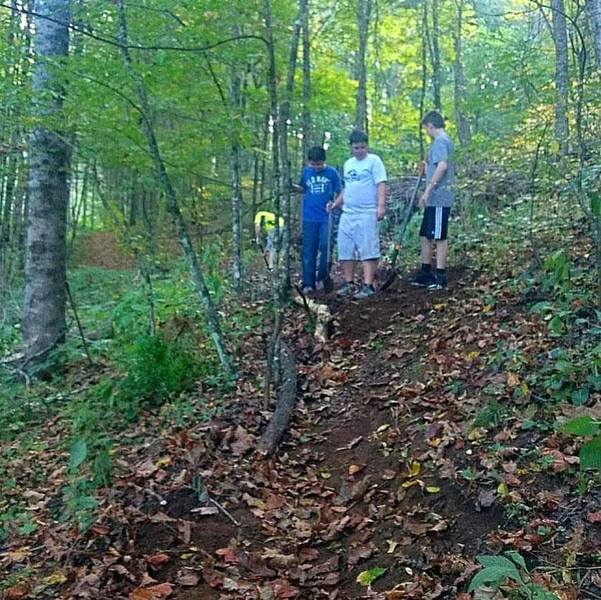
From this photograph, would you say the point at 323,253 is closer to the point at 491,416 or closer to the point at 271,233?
the point at 271,233

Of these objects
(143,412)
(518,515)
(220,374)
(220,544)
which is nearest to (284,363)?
(220,374)

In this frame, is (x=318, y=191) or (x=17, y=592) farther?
(x=318, y=191)

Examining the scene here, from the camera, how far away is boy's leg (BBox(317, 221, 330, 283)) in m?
8.50

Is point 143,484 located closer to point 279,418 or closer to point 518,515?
point 279,418

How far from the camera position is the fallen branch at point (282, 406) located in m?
5.16

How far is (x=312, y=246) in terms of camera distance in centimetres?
845

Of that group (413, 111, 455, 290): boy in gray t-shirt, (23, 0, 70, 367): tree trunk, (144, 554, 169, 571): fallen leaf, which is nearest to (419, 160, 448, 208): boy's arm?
(413, 111, 455, 290): boy in gray t-shirt

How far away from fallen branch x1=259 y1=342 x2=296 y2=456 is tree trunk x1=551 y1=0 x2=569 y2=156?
10.9 ft

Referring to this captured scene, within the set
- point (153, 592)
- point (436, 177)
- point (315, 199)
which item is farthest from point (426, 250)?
point (153, 592)

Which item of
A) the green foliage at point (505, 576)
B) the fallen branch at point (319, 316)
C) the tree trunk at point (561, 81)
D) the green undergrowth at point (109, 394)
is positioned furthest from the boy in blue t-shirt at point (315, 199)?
the green foliage at point (505, 576)

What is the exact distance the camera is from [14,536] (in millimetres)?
4695

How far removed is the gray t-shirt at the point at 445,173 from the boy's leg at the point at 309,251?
1.63 meters

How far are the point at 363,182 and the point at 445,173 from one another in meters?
1.06

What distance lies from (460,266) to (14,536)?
216 inches
